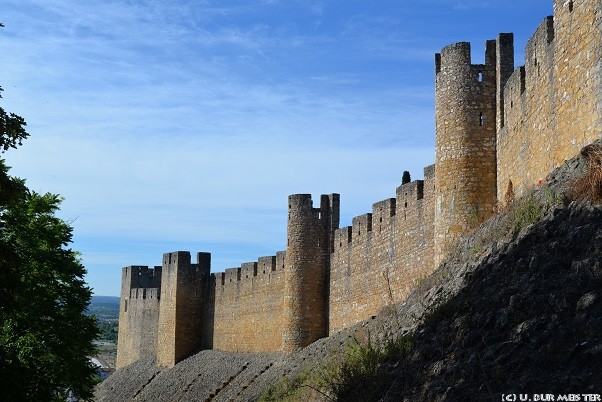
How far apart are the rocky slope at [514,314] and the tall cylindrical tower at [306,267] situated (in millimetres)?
14487

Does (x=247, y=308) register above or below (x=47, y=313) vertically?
above

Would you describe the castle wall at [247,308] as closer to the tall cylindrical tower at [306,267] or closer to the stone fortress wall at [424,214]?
the stone fortress wall at [424,214]

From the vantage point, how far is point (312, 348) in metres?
26.1

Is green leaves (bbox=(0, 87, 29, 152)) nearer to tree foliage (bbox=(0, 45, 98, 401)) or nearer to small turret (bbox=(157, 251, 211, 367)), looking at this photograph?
tree foliage (bbox=(0, 45, 98, 401))

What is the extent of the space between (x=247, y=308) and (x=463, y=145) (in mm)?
18630

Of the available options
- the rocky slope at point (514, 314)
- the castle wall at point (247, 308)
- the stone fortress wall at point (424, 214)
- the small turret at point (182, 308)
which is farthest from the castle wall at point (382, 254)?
the small turret at point (182, 308)

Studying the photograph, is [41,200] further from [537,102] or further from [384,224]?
[537,102]

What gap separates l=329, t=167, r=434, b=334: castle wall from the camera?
2138 centimetres

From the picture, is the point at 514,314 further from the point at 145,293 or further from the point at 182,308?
the point at 145,293

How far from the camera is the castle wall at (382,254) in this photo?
2138 centimetres

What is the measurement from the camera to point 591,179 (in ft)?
32.6

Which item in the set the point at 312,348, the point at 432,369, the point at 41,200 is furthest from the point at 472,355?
the point at 312,348

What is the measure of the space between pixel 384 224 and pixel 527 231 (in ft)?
43.7

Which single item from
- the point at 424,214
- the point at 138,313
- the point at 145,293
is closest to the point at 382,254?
the point at 424,214
